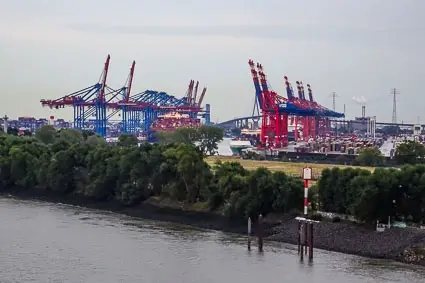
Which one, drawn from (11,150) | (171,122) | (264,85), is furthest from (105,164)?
(171,122)

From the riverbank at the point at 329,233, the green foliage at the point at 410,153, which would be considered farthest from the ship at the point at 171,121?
the riverbank at the point at 329,233

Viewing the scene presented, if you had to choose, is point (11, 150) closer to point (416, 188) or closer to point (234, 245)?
point (234, 245)

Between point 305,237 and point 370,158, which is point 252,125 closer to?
point 370,158

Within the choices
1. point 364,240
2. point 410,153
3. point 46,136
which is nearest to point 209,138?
point 46,136

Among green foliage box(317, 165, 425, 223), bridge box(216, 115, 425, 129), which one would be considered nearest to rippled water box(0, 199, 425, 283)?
green foliage box(317, 165, 425, 223)

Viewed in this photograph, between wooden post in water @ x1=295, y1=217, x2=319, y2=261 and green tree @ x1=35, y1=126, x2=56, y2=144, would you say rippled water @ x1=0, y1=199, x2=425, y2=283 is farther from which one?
green tree @ x1=35, y1=126, x2=56, y2=144

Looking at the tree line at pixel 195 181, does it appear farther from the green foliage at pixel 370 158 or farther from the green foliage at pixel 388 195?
the green foliage at pixel 370 158
